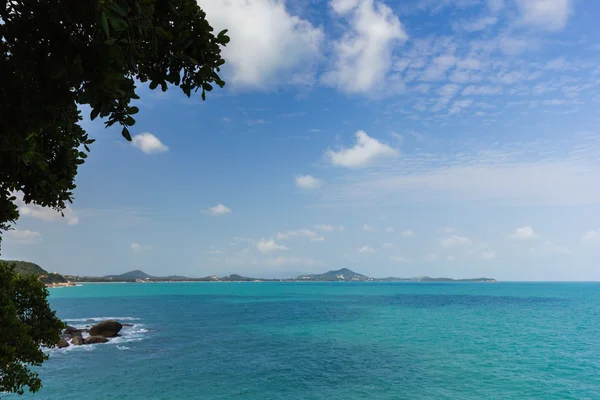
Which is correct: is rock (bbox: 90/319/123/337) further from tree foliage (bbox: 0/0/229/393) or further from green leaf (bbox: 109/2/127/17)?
green leaf (bbox: 109/2/127/17)

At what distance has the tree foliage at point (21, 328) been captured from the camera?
14414mm

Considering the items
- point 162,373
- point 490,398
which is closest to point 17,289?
point 162,373

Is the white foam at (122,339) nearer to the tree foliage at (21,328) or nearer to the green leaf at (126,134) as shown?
the tree foliage at (21,328)

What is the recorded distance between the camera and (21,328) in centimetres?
1482

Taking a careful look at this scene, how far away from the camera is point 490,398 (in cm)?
2712

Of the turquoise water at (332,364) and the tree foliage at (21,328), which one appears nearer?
the tree foliage at (21,328)

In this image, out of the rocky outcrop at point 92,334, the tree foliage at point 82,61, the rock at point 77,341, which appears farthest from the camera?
the rocky outcrop at point 92,334

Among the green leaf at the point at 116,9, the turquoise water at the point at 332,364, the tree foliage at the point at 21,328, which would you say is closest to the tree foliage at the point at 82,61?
the green leaf at the point at 116,9

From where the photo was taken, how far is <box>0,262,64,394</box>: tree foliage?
47.3 ft

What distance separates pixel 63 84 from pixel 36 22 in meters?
0.82

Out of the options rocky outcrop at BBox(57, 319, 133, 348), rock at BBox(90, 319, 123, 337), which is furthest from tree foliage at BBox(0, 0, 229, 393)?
rock at BBox(90, 319, 123, 337)

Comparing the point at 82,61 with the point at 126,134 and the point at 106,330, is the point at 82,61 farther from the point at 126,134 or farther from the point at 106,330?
the point at 106,330

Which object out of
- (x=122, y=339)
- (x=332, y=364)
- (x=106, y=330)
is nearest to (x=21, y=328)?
(x=332, y=364)

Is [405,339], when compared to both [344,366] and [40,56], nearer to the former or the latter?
[344,366]
